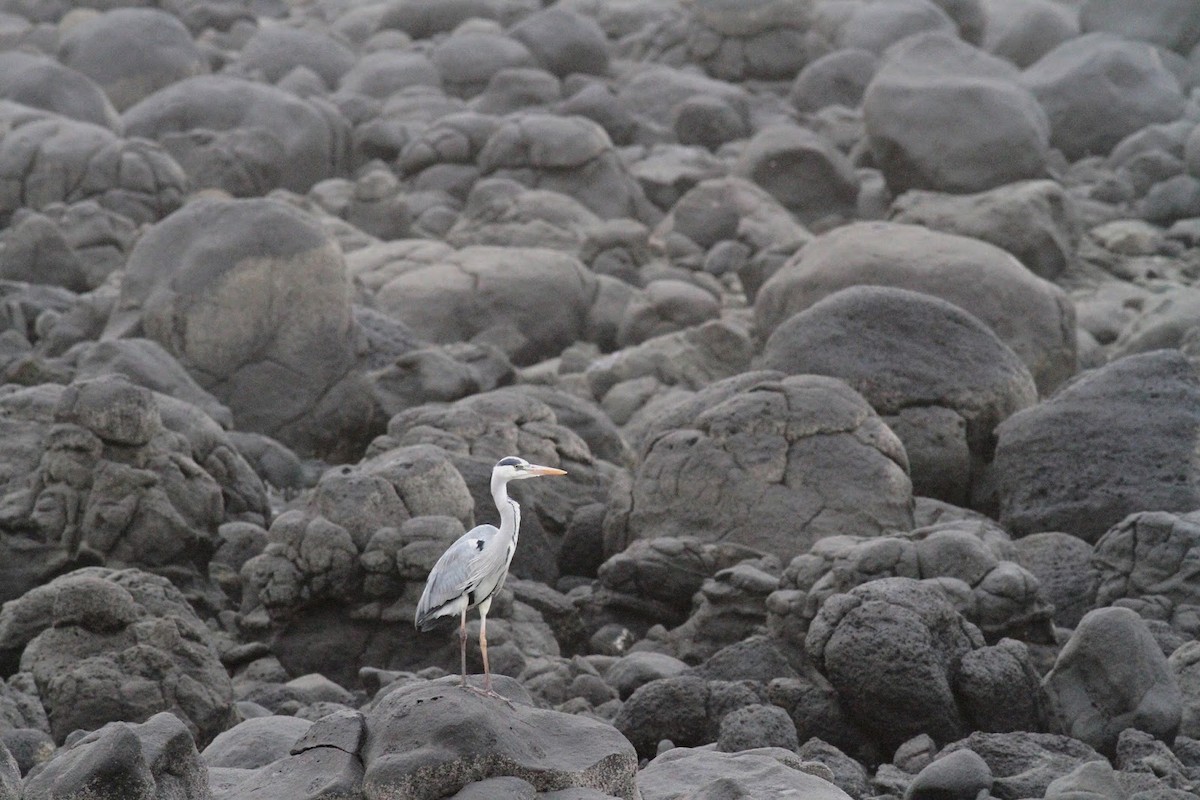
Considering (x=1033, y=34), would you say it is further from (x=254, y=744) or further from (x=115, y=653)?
(x=254, y=744)

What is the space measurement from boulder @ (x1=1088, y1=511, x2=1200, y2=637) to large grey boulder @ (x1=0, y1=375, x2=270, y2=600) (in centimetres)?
608

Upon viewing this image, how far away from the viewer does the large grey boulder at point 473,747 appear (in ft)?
21.9

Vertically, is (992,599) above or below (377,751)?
below

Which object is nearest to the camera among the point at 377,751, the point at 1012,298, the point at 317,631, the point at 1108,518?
the point at 377,751

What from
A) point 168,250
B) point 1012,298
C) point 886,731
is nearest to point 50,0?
point 168,250

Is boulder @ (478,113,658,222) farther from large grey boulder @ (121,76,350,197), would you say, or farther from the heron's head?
the heron's head

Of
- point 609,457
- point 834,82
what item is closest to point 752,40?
point 834,82

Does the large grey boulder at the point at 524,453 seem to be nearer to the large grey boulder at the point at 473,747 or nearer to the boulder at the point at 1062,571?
the boulder at the point at 1062,571

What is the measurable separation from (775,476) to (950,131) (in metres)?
12.6

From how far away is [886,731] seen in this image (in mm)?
9984

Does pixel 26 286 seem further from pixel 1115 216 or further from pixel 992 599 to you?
pixel 1115 216

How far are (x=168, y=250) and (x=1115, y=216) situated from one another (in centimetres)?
1385

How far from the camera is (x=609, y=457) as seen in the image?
15719 millimetres

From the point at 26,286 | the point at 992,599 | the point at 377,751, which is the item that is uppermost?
the point at 377,751
